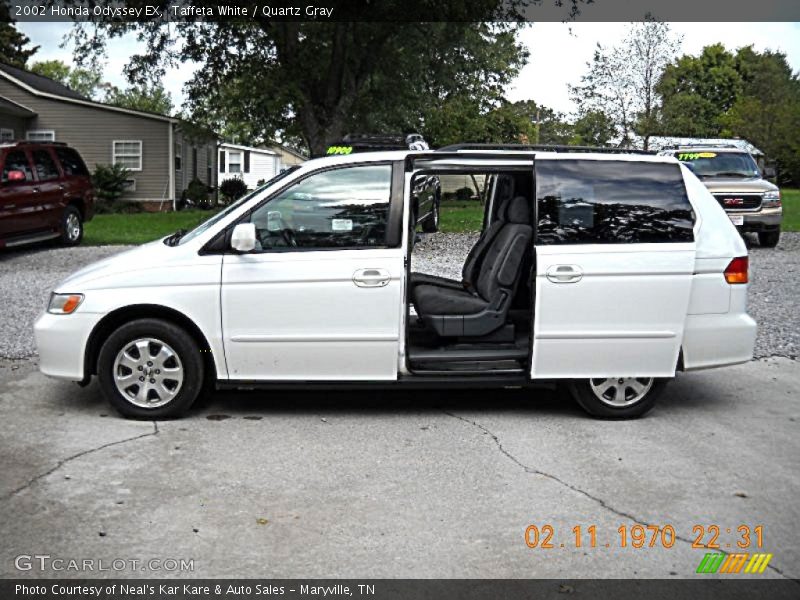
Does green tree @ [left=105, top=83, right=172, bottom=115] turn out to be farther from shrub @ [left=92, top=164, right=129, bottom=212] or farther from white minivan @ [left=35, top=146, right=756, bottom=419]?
white minivan @ [left=35, top=146, right=756, bottom=419]

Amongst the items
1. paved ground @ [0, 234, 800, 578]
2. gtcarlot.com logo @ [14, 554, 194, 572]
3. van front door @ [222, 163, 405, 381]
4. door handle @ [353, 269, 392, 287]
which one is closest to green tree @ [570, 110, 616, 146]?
paved ground @ [0, 234, 800, 578]

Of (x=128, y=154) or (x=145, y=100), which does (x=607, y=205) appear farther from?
(x=145, y=100)

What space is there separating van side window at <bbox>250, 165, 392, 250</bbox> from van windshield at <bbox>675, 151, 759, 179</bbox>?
48.5 feet

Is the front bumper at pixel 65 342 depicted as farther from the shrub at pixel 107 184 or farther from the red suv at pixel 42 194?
the shrub at pixel 107 184

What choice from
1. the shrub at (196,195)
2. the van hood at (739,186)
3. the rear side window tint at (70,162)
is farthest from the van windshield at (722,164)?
the shrub at (196,195)

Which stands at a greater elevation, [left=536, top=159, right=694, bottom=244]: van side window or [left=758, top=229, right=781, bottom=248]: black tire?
[left=536, top=159, right=694, bottom=244]: van side window

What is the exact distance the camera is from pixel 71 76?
95.6 m

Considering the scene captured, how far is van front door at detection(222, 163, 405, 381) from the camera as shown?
21.1 feet

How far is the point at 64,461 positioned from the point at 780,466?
4.27 metres

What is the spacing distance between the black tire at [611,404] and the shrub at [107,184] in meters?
30.7

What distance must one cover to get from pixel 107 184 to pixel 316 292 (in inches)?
1204

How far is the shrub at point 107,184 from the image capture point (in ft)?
115

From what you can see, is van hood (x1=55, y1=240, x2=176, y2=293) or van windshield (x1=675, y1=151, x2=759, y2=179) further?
van windshield (x1=675, y1=151, x2=759, y2=179)

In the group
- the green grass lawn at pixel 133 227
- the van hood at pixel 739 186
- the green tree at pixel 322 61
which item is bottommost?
the green grass lawn at pixel 133 227
